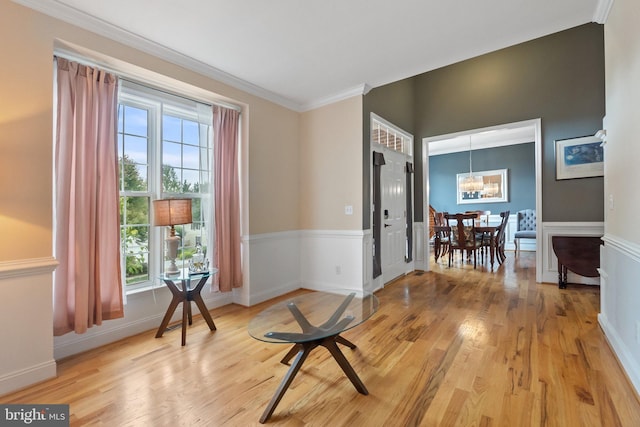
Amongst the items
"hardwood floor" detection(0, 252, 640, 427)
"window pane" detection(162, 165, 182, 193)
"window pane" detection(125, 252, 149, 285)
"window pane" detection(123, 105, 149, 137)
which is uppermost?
"window pane" detection(123, 105, 149, 137)

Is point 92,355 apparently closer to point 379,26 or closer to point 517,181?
point 379,26

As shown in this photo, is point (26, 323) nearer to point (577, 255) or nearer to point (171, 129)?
point (171, 129)

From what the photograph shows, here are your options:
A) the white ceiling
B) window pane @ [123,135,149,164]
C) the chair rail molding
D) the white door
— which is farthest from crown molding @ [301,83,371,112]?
the chair rail molding

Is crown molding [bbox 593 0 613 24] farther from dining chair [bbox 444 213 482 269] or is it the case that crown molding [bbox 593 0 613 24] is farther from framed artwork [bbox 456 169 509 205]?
framed artwork [bbox 456 169 509 205]

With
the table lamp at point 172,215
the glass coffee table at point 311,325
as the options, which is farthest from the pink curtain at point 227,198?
the glass coffee table at point 311,325

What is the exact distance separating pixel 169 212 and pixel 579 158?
17.0ft

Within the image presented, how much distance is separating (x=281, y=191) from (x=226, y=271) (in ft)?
4.14

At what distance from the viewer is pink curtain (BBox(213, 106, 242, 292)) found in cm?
327

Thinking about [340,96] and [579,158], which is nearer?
[340,96]

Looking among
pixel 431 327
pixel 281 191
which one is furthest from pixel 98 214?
pixel 431 327

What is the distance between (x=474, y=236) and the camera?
549 cm

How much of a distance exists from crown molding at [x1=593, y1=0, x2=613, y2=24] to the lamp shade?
11.8 feet

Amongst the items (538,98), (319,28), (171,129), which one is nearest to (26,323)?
(171,129)

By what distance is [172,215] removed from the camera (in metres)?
2.53
